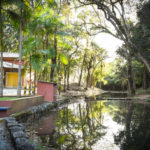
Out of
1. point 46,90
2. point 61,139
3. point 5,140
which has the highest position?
point 46,90

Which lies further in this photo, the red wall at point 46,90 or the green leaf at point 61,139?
the red wall at point 46,90

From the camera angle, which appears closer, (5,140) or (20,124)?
(5,140)

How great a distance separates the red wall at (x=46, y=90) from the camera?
1382 centimetres

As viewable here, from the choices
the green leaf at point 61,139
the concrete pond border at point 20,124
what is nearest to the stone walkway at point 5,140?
the concrete pond border at point 20,124

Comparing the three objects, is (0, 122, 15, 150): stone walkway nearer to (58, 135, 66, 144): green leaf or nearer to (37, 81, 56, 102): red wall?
(58, 135, 66, 144): green leaf

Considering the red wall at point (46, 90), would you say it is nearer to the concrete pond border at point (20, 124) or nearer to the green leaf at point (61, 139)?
the concrete pond border at point (20, 124)

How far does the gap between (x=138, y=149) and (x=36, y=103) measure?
317 inches

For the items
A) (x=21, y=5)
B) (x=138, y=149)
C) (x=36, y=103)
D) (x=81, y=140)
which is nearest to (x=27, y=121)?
(x=36, y=103)

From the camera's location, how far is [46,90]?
1402 centimetres

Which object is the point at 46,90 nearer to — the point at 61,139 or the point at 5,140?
the point at 61,139

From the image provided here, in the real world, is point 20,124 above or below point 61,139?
above

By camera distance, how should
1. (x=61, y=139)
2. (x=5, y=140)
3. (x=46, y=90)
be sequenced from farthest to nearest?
(x=46, y=90), (x=61, y=139), (x=5, y=140)

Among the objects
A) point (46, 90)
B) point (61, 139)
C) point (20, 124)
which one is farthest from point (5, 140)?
point (46, 90)

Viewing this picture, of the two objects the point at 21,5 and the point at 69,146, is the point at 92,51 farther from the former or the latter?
the point at 69,146
